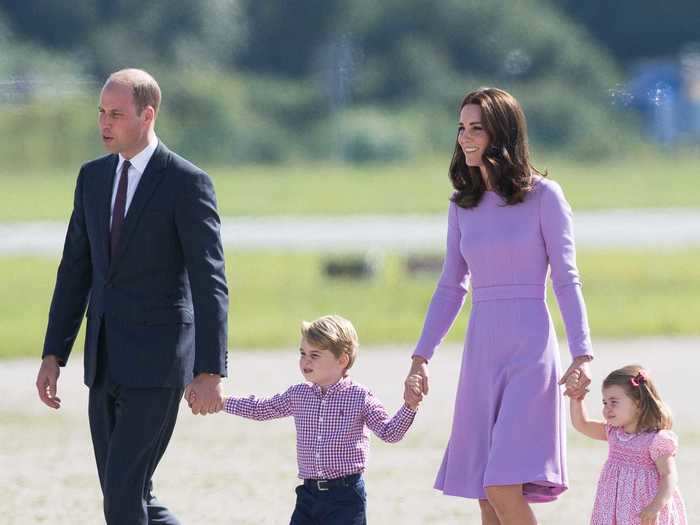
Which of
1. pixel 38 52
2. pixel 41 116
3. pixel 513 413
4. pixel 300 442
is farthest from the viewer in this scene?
pixel 38 52

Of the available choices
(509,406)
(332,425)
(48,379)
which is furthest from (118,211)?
(509,406)

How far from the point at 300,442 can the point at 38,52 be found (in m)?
55.2

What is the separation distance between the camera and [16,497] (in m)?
8.80

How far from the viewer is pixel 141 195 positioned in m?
6.06

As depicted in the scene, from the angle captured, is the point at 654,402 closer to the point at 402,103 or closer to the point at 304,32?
the point at 402,103

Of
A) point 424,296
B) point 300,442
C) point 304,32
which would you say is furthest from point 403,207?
point 300,442

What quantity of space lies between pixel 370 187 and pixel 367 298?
2722cm

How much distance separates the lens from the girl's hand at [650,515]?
5926 mm

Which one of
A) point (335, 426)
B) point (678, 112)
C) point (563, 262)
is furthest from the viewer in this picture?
point (678, 112)

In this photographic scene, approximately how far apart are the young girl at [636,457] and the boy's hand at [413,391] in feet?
1.74

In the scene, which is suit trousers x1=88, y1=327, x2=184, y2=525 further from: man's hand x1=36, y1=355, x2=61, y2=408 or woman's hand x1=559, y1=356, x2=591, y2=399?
woman's hand x1=559, y1=356, x2=591, y2=399

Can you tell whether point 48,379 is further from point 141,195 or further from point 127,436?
point 141,195

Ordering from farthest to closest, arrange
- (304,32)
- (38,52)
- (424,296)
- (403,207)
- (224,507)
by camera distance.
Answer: (304,32) → (38,52) → (403,207) → (424,296) → (224,507)

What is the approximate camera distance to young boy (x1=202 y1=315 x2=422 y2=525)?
629 cm
